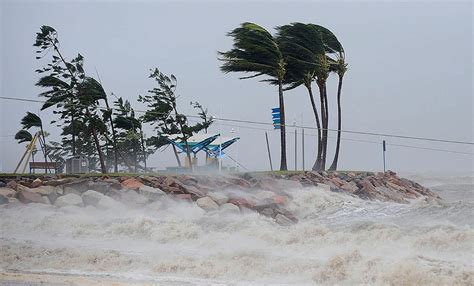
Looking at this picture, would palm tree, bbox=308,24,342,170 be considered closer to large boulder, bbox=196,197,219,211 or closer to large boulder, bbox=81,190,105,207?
large boulder, bbox=196,197,219,211

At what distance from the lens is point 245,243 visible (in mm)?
9383

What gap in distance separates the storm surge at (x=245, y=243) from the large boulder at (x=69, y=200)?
0.15m

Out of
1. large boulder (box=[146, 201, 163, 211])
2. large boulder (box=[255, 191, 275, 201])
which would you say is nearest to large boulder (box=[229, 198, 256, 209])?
large boulder (box=[255, 191, 275, 201])

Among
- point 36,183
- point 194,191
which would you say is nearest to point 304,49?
point 194,191

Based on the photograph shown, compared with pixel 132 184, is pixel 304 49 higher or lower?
higher

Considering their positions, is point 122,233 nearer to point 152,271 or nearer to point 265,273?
point 152,271

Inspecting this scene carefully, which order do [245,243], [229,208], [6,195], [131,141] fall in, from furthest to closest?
[131,141] → [6,195] → [229,208] → [245,243]

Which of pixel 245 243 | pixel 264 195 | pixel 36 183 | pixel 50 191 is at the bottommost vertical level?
pixel 245 243

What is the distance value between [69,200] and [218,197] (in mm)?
2914

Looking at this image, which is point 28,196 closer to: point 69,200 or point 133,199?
point 69,200

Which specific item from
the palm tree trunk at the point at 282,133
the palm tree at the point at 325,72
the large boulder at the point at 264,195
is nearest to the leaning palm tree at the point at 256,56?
the palm tree trunk at the point at 282,133

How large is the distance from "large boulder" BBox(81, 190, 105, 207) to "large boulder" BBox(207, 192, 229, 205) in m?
2.15

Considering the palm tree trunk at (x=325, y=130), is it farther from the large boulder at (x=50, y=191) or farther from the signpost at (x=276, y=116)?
the large boulder at (x=50, y=191)

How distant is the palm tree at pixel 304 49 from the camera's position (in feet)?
64.2
